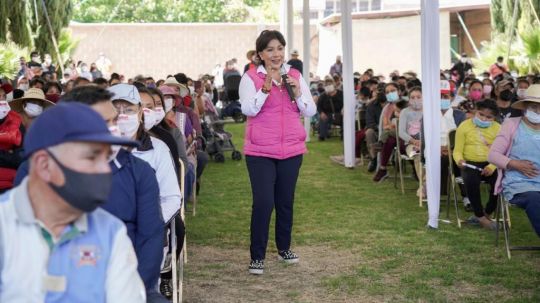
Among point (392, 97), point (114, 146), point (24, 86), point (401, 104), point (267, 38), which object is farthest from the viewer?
point (24, 86)

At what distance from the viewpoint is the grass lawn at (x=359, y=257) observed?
7641mm

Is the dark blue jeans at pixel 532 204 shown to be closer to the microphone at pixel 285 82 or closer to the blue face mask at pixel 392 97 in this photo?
the microphone at pixel 285 82

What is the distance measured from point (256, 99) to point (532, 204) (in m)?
2.39

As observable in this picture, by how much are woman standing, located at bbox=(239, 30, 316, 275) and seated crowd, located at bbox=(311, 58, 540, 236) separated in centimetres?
178

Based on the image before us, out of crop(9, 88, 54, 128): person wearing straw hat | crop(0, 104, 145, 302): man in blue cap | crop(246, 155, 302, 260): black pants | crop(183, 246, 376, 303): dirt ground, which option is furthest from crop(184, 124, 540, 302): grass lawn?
crop(0, 104, 145, 302): man in blue cap

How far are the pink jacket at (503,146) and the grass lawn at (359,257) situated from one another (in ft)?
2.83

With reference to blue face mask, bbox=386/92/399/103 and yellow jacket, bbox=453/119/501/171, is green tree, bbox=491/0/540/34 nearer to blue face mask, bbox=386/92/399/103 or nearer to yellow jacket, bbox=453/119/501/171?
blue face mask, bbox=386/92/399/103

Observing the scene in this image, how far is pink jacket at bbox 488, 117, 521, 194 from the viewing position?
8.53m

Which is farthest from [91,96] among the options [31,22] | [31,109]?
[31,22]

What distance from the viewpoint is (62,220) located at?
9.89ft

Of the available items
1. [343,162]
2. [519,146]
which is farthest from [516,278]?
[343,162]

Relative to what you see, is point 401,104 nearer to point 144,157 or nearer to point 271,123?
point 271,123

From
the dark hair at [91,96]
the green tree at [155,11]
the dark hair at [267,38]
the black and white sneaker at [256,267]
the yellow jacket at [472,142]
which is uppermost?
the green tree at [155,11]

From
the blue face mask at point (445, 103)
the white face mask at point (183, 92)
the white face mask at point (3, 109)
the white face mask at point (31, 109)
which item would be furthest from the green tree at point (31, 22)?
the white face mask at point (3, 109)
